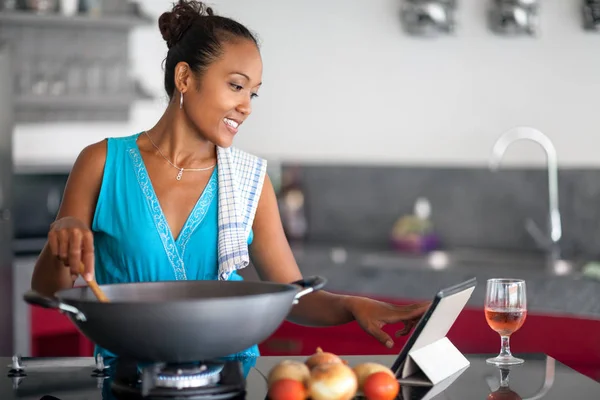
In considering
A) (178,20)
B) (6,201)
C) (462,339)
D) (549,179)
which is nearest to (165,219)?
(178,20)

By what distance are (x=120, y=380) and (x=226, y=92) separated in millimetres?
744

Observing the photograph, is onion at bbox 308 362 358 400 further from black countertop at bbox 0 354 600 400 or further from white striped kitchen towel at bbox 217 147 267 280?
white striped kitchen towel at bbox 217 147 267 280

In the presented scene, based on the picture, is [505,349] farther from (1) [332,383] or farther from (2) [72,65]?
(2) [72,65]

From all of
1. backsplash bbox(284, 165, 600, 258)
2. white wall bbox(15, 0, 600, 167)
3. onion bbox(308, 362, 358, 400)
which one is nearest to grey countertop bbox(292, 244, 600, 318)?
backsplash bbox(284, 165, 600, 258)

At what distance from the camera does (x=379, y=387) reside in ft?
5.04

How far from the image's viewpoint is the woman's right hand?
1588mm

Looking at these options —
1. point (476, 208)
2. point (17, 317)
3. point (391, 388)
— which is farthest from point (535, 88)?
point (391, 388)

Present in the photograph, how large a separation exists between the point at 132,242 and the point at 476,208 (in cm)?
308

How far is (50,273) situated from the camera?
205 cm

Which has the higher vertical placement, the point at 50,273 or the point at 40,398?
the point at 50,273

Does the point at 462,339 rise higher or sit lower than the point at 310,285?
lower

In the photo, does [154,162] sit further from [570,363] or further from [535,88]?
[535,88]

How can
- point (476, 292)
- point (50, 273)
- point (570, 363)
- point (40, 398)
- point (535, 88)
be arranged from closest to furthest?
point (40, 398), point (50, 273), point (570, 363), point (476, 292), point (535, 88)

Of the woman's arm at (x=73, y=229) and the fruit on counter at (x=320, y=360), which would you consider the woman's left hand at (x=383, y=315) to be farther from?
the woman's arm at (x=73, y=229)
